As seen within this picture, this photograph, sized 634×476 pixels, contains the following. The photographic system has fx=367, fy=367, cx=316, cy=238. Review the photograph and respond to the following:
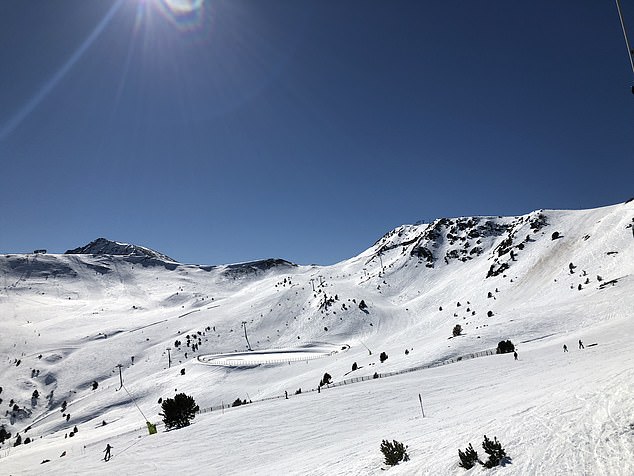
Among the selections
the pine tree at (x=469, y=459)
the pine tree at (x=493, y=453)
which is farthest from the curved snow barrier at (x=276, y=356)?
the pine tree at (x=493, y=453)

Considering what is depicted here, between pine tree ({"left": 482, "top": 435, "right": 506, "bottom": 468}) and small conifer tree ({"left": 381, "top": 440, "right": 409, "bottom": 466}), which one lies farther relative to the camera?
small conifer tree ({"left": 381, "top": 440, "right": 409, "bottom": 466})

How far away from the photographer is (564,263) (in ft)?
242

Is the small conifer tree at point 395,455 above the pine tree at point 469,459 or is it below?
below

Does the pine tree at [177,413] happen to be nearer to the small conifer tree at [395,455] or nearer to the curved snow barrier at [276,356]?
the small conifer tree at [395,455]

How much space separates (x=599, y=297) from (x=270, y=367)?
5306cm

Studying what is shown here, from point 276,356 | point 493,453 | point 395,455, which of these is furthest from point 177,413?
point 276,356

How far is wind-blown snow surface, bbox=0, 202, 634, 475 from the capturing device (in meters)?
12.5

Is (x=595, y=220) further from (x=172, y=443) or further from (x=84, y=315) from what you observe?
(x=84, y=315)

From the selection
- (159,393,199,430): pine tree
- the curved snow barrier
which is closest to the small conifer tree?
(159,393,199,430): pine tree

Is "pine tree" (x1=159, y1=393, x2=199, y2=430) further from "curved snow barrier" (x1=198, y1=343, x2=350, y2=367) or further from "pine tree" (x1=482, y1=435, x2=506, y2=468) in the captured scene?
"curved snow barrier" (x1=198, y1=343, x2=350, y2=367)

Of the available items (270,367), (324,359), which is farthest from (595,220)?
(270,367)

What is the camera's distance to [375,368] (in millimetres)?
46188

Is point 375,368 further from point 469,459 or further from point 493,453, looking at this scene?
point 493,453

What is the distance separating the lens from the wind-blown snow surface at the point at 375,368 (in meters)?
12.5
